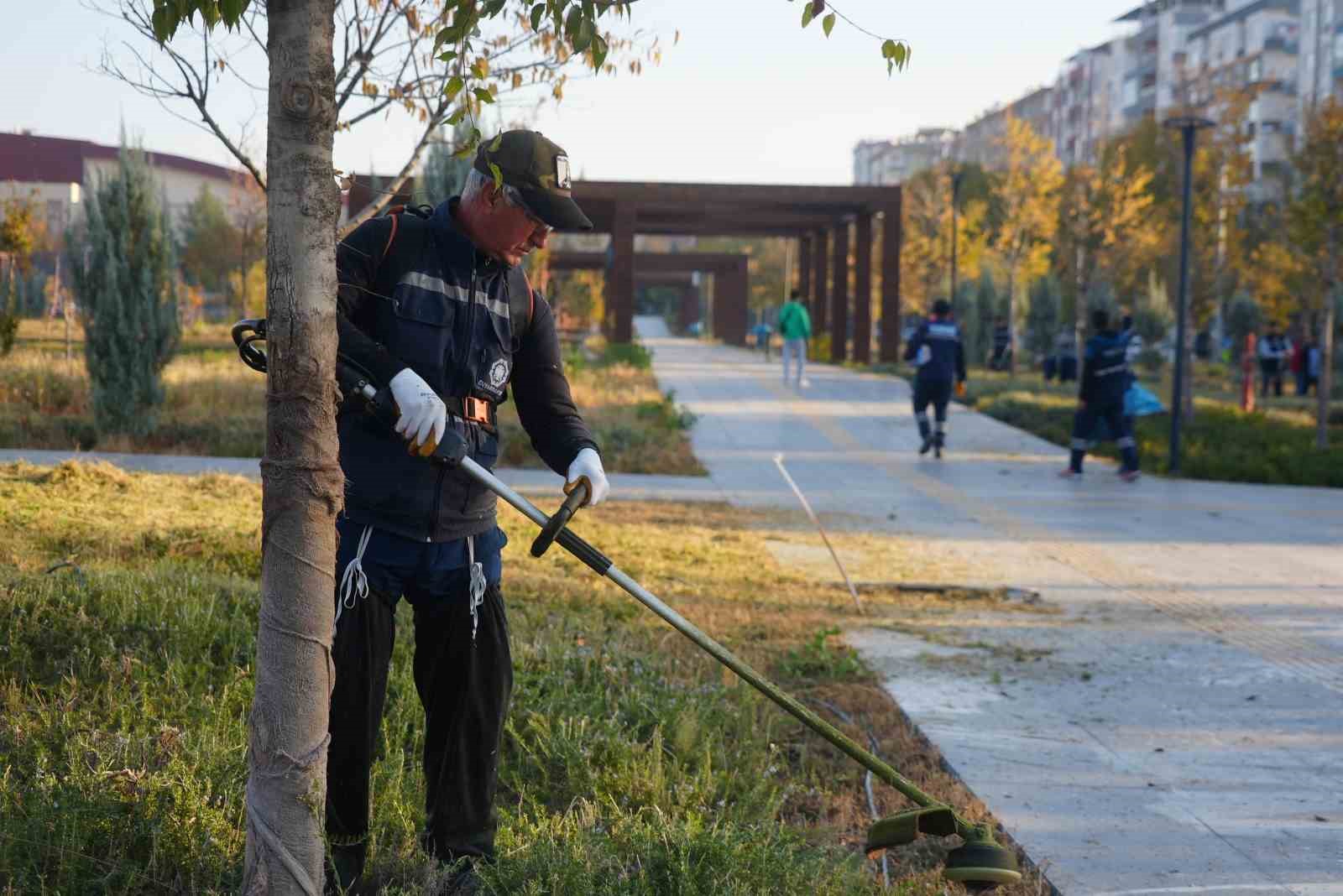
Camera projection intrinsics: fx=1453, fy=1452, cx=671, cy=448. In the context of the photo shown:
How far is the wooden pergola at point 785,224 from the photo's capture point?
30953 millimetres

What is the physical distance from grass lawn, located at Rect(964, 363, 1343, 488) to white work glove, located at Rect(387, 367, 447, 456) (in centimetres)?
1320

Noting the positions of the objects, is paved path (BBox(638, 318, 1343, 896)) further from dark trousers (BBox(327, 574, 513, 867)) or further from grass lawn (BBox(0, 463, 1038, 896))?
dark trousers (BBox(327, 574, 513, 867))

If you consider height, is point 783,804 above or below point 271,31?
below

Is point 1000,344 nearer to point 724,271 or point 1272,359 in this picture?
point 1272,359

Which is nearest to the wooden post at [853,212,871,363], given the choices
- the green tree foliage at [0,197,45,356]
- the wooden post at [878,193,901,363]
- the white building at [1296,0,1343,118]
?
the wooden post at [878,193,901,363]

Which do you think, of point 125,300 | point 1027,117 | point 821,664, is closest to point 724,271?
point 125,300

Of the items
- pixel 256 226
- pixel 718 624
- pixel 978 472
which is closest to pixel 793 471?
pixel 978 472

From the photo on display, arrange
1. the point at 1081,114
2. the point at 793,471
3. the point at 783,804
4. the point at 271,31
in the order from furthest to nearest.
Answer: the point at 1081,114 < the point at 793,471 < the point at 783,804 < the point at 271,31

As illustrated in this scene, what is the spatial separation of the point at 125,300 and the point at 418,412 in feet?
37.7

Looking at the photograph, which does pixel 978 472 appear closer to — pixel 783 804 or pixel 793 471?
pixel 793 471

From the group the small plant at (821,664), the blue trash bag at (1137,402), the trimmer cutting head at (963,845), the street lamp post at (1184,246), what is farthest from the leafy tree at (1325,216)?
the trimmer cutting head at (963,845)

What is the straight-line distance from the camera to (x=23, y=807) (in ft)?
11.0

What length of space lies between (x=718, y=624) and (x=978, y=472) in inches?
327

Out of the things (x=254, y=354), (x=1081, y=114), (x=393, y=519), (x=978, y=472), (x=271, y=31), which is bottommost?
(x=978, y=472)
